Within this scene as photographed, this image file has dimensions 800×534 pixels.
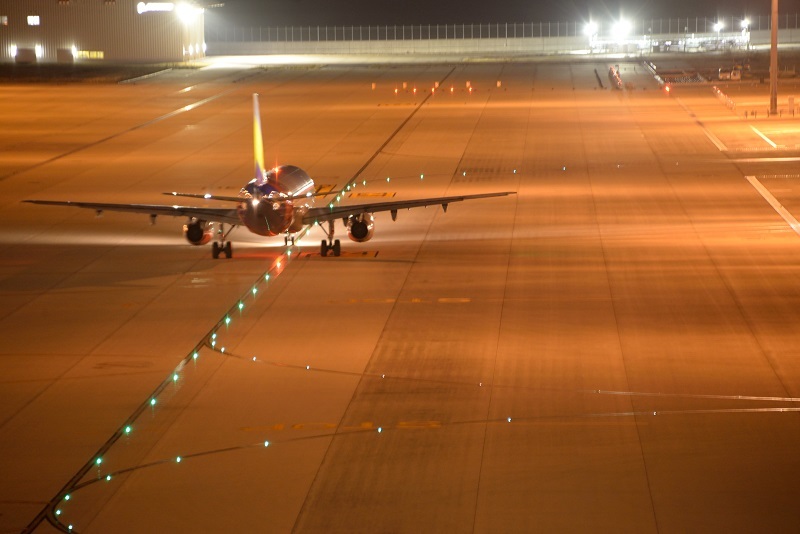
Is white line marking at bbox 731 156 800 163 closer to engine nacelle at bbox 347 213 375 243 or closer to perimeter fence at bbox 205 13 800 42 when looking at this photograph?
engine nacelle at bbox 347 213 375 243

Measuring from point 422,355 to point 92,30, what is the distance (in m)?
109

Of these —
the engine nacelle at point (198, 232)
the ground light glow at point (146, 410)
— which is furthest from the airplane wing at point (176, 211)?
the ground light glow at point (146, 410)

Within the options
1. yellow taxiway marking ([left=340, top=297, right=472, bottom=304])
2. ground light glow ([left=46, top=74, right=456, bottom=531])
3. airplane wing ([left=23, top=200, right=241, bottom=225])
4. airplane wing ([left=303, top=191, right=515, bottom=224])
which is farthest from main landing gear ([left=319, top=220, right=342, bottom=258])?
yellow taxiway marking ([left=340, top=297, right=472, bottom=304])

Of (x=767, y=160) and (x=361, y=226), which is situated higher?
(x=361, y=226)

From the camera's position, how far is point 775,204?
44.8 metres

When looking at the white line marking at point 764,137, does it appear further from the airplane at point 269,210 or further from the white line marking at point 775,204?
the airplane at point 269,210

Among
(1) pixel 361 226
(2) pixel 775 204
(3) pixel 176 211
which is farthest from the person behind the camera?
(2) pixel 775 204

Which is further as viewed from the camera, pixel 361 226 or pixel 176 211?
pixel 361 226

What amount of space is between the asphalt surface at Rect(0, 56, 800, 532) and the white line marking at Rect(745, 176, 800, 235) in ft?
0.72

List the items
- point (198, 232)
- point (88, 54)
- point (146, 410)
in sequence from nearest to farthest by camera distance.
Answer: point (146, 410)
point (198, 232)
point (88, 54)

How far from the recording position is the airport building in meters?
125

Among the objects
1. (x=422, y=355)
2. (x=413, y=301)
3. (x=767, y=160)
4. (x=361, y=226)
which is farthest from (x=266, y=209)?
(x=767, y=160)

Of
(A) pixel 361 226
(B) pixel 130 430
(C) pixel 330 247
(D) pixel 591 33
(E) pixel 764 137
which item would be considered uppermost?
(D) pixel 591 33

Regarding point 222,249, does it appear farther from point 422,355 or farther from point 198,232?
point 422,355
